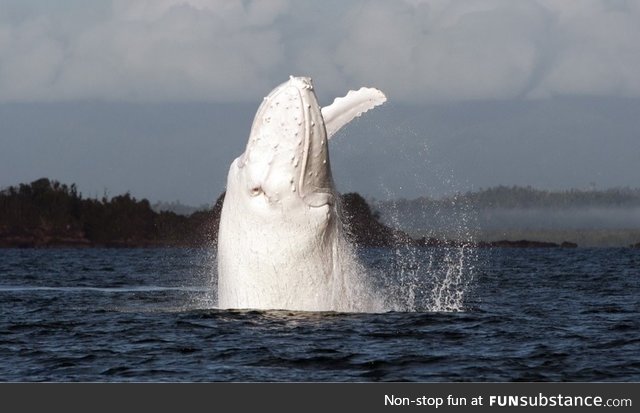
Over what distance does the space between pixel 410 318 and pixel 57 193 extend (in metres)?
174

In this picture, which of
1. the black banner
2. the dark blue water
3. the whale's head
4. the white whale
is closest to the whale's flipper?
the white whale

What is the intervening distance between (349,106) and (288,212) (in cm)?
176

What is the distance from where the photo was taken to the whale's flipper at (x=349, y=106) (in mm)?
15594

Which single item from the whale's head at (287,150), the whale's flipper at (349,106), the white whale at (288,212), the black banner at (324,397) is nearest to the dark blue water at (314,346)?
the white whale at (288,212)

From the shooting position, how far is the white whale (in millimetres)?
14711

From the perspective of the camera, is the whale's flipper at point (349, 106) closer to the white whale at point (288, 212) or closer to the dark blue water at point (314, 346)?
the white whale at point (288, 212)

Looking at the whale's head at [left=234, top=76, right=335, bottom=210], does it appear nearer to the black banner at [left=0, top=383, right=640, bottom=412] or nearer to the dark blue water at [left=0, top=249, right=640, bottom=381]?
the dark blue water at [left=0, top=249, right=640, bottom=381]

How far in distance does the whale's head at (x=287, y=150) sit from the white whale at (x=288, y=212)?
12mm

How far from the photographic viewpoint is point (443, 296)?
29578 millimetres

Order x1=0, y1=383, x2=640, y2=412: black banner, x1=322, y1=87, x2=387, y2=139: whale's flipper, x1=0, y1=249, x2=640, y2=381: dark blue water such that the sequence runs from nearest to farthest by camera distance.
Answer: x1=0, y1=383, x2=640, y2=412: black banner < x1=0, y1=249, x2=640, y2=381: dark blue water < x1=322, y1=87, x2=387, y2=139: whale's flipper

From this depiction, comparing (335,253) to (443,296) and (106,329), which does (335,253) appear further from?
(443,296)

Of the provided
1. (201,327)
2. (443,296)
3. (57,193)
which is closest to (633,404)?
(201,327)

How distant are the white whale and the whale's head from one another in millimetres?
12

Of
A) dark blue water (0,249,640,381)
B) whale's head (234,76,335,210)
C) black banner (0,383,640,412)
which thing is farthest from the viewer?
dark blue water (0,249,640,381)
